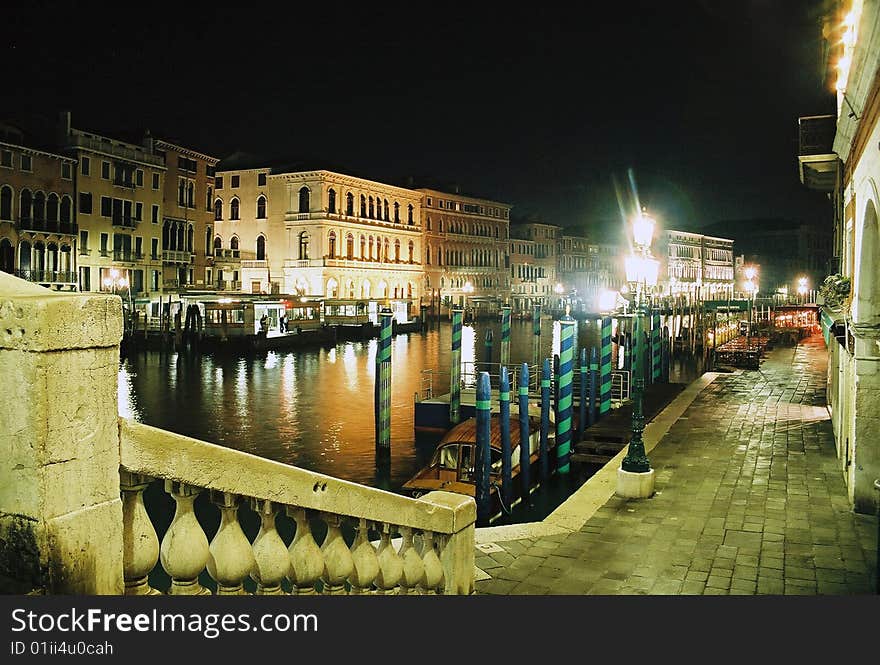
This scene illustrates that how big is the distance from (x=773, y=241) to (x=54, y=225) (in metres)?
108

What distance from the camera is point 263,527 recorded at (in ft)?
10.5

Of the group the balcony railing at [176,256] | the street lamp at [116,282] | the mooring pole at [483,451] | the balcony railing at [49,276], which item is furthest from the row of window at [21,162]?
the mooring pole at [483,451]

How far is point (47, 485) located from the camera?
2.46 m

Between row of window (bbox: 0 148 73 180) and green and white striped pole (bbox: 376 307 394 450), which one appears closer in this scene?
green and white striped pole (bbox: 376 307 394 450)

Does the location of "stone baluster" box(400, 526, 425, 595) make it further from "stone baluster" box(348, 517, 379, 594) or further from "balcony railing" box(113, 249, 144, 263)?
"balcony railing" box(113, 249, 144, 263)

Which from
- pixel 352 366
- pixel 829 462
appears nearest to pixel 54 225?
pixel 352 366

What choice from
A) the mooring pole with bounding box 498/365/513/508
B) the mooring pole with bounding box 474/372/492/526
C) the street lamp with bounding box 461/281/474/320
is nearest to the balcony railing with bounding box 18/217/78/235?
the mooring pole with bounding box 498/365/513/508

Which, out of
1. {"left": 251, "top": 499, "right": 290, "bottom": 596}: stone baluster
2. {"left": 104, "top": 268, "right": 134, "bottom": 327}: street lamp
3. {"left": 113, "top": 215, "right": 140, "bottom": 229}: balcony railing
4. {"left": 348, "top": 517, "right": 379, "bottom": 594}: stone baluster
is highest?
{"left": 113, "top": 215, "right": 140, "bottom": 229}: balcony railing

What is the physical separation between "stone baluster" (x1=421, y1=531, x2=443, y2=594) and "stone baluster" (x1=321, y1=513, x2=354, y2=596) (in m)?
0.66

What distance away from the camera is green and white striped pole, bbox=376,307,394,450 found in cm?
1728

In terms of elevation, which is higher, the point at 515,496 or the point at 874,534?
the point at 874,534

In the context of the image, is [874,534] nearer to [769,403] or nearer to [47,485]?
[47,485]

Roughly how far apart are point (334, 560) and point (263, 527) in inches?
18.4

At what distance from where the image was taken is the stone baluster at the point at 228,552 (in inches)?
120
